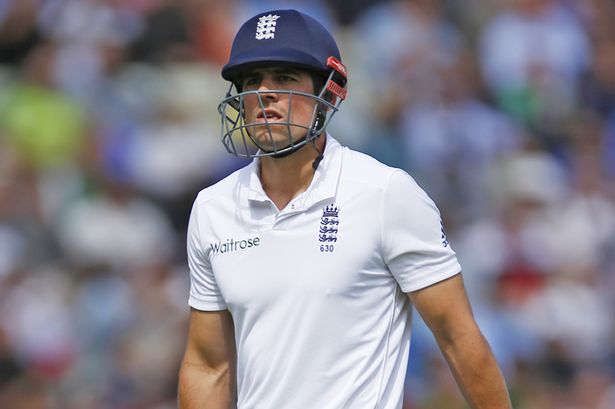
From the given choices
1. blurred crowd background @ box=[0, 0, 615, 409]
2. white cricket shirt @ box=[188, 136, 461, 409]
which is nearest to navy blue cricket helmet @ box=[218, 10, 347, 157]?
white cricket shirt @ box=[188, 136, 461, 409]

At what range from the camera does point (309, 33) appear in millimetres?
3654

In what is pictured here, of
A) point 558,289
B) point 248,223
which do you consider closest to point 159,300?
point 558,289

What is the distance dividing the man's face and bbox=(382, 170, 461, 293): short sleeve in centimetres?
36

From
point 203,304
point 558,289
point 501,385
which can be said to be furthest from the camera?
point 558,289

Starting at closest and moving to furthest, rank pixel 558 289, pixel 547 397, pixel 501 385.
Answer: pixel 501 385 < pixel 547 397 < pixel 558 289

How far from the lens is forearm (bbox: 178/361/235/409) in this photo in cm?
386

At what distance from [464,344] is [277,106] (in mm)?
884

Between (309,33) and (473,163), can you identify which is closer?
(309,33)

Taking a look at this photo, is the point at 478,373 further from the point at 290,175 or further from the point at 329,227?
the point at 290,175

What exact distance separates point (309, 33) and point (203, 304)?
91cm

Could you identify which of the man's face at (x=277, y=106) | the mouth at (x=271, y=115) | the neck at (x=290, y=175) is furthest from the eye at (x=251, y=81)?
the neck at (x=290, y=175)

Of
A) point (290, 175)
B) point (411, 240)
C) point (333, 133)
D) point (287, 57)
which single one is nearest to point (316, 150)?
point (290, 175)

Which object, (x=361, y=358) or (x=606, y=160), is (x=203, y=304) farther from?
(x=606, y=160)

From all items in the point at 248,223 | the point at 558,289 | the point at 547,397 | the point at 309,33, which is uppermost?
the point at 309,33
